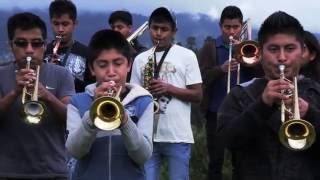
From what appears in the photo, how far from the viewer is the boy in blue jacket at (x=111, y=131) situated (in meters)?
4.04

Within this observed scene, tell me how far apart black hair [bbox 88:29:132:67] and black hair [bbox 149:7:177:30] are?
2.76 meters

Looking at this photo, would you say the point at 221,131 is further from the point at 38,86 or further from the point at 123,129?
the point at 38,86

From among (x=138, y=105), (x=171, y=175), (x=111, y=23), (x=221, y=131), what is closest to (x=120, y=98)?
(x=138, y=105)

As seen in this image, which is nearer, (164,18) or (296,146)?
(296,146)

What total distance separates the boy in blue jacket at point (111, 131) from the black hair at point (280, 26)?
0.83 metres

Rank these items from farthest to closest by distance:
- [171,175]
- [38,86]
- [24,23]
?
[171,175], [24,23], [38,86]

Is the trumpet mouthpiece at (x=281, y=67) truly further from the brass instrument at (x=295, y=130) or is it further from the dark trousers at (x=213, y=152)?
the dark trousers at (x=213, y=152)

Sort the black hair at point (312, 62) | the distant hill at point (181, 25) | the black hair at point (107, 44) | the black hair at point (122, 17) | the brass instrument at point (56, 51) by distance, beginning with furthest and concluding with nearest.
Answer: the distant hill at point (181, 25), the black hair at point (122, 17), the brass instrument at point (56, 51), the black hair at point (312, 62), the black hair at point (107, 44)

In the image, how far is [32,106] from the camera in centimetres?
490

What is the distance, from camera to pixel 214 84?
791 centimetres

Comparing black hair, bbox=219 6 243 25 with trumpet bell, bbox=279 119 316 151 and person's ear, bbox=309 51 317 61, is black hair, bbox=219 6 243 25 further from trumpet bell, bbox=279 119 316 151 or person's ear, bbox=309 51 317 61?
trumpet bell, bbox=279 119 316 151

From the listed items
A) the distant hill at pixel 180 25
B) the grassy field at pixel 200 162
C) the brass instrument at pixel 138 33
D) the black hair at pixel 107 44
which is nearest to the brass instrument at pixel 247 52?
the brass instrument at pixel 138 33

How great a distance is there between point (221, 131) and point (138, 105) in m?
0.60

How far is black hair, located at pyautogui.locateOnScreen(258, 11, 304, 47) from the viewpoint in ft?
12.7
